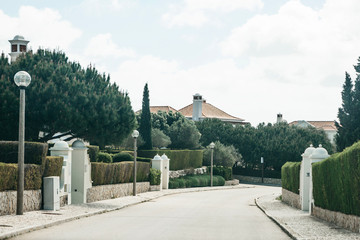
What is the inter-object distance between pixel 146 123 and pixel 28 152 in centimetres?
4139

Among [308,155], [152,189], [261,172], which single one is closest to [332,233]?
[308,155]

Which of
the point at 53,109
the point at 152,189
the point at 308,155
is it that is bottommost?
the point at 152,189

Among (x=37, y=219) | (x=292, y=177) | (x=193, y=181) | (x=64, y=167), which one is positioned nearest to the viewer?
(x=37, y=219)

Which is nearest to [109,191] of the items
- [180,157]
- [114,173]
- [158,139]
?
[114,173]

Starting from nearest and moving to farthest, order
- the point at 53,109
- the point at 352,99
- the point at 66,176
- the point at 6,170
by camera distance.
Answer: the point at 6,170 → the point at 66,176 → the point at 53,109 → the point at 352,99

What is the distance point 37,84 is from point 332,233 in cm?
2517

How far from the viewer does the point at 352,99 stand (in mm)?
53531

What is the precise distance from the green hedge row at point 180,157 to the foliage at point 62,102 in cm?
1848

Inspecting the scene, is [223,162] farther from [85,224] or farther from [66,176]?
[85,224]

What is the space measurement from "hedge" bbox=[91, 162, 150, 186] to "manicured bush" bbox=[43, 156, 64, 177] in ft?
16.5

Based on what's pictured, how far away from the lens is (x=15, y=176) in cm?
1970

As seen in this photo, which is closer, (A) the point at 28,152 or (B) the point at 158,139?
(A) the point at 28,152

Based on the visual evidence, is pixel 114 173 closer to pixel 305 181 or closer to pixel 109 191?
pixel 109 191

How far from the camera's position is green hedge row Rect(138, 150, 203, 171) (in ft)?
194
